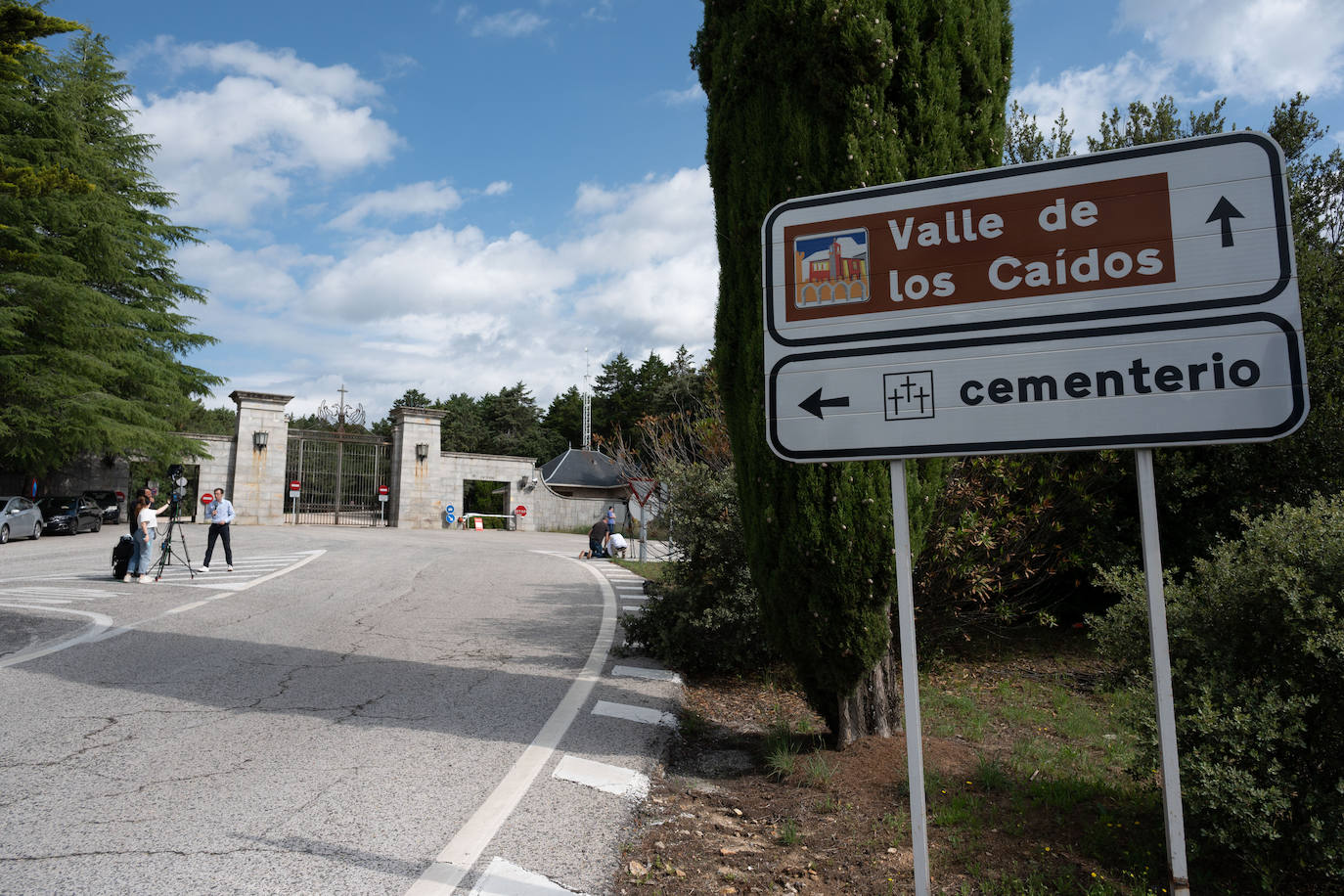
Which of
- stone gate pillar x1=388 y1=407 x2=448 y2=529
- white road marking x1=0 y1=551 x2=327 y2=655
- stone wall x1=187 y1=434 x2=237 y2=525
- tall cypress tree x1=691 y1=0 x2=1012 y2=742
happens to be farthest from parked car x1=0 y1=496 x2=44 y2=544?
tall cypress tree x1=691 y1=0 x2=1012 y2=742

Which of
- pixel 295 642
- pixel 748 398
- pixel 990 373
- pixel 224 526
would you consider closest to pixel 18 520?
pixel 224 526

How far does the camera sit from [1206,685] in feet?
11.1

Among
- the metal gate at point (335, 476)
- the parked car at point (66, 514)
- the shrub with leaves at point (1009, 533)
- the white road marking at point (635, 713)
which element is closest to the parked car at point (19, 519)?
the parked car at point (66, 514)

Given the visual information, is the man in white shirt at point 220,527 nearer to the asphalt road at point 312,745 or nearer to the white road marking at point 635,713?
the asphalt road at point 312,745

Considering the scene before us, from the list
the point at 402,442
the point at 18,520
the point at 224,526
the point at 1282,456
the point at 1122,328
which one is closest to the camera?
the point at 1122,328

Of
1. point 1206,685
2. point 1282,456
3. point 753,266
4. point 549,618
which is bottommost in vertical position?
point 549,618

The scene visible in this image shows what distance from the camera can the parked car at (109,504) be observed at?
1271 inches

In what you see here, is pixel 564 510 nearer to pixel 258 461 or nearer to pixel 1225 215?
pixel 258 461

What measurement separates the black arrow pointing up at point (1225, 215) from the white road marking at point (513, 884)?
339 centimetres

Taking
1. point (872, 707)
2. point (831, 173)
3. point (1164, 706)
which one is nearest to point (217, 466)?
point (872, 707)

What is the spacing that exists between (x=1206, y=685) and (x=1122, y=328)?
166cm

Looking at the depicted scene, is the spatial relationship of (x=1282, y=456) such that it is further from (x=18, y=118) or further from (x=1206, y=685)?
(x=18, y=118)

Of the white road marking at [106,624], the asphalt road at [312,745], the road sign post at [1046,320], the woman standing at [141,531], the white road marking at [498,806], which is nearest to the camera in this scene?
the road sign post at [1046,320]

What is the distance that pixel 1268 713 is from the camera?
3.23 m
